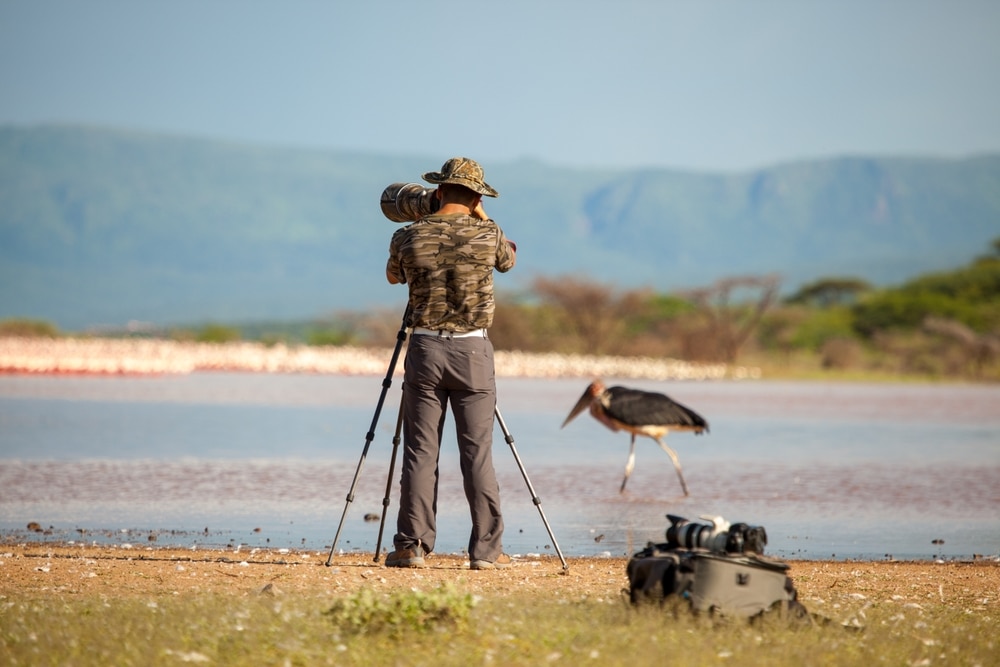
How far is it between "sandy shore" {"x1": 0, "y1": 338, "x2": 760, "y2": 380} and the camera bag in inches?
928

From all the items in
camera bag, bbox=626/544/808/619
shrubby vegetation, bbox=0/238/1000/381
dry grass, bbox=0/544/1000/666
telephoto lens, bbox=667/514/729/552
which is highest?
shrubby vegetation, bbox=0/238/1000/381

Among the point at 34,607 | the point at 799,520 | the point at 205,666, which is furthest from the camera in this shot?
the point at 799,520

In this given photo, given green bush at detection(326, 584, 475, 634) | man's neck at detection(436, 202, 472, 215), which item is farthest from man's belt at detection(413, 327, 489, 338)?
green bush at detection(326, 584, 475, 634)

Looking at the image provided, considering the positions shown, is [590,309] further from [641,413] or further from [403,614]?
[403,614]


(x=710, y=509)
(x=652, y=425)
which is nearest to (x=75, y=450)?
(x=652, y=425)

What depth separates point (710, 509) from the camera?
458 inches

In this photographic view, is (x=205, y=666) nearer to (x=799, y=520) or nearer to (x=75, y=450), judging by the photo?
(x=799, y=520)

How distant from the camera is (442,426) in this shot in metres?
7.85

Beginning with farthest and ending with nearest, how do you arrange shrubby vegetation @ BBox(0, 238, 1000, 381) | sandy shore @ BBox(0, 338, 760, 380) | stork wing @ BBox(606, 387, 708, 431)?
shrubby vegetation @ BBox(0, 238, 1000, 381) < sandy shore @ BBox(0, 338, 760, 380) < stork wing @ BBox(606, 387, 708, 431)

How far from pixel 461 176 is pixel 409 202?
470 millimetres

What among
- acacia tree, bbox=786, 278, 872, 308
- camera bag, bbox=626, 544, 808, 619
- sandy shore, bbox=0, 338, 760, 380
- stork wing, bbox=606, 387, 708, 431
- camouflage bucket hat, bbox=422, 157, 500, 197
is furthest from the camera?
acacia tree, bbox=786, 278, 872, 308

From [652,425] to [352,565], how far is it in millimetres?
6536

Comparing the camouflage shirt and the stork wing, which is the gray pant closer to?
the camouflage shirt

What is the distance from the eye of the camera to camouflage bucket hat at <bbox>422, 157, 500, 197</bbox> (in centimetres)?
766
